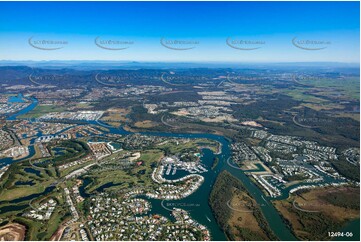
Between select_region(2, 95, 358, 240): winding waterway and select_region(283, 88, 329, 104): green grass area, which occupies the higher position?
select_region(2, 95, 358, 240): winding waterway

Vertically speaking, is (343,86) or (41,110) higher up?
(343,86)

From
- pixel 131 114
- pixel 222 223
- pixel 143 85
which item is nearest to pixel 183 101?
pixel 131 114

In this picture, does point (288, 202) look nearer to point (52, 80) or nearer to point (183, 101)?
point (183, 101)

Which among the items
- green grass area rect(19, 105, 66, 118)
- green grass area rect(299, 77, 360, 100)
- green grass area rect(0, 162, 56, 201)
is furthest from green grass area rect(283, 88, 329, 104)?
green grass area rect(0, 162, 56, 201)

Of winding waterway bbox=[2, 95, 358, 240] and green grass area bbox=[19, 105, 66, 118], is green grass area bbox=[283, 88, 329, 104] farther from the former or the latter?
green grass area bbox=[19, 105, 66, 118]

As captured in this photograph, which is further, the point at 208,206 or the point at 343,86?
the point at 343,86

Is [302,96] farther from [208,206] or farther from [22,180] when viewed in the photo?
[22,180]
